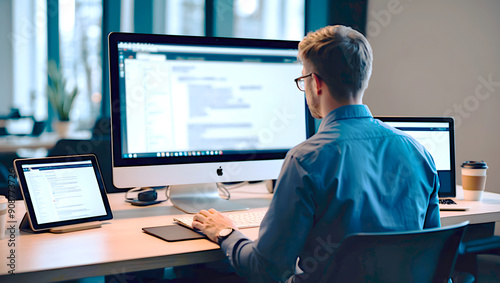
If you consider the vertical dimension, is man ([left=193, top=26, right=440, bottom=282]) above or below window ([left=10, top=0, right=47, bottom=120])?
below

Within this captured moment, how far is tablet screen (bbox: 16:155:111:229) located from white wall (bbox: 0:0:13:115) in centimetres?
369

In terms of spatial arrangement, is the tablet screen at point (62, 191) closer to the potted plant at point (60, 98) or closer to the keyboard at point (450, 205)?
the keyboard at point (450, 205)

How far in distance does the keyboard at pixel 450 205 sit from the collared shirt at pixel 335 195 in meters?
0.57

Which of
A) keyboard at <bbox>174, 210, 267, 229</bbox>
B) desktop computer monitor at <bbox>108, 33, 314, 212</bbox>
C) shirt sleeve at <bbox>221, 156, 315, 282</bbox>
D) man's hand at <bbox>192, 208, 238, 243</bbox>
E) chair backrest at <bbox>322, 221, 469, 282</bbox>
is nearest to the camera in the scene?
chair backrest at <bbox>322, 221, 469, 282</bbox>

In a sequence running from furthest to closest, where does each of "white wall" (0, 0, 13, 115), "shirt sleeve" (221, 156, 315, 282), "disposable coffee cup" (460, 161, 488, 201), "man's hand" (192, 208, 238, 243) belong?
1. "white wall" (0, 0, 13, 115)
2. "disposable coffee cup" (460, 161, 488, 201)
3. "man's hand" (192, 208, 238, 243)
4. "shirt sleeve" (221, 156, 315, 282)

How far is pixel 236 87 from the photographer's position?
5.11ft

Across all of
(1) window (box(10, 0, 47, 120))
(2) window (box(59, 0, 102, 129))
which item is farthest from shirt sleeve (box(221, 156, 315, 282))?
(1) window (box(10, 0, 47, 120))

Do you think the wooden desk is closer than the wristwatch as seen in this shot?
Yes

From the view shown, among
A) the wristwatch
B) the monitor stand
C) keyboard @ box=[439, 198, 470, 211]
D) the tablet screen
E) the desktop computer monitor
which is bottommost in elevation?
keyboard @ box=[439, 198, 470, 211]

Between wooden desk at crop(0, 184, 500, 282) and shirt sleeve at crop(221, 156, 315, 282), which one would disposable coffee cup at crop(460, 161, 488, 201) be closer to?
wooden desk at crop(0, 184, 500, 282)

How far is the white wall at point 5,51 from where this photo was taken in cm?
449

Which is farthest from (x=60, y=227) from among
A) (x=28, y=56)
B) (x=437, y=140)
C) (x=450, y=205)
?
(x=28, y=56)

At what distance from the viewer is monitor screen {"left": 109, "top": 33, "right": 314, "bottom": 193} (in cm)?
143

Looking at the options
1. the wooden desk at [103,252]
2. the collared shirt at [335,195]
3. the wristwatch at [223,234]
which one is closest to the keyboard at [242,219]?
the wooden desk at [103,252]
